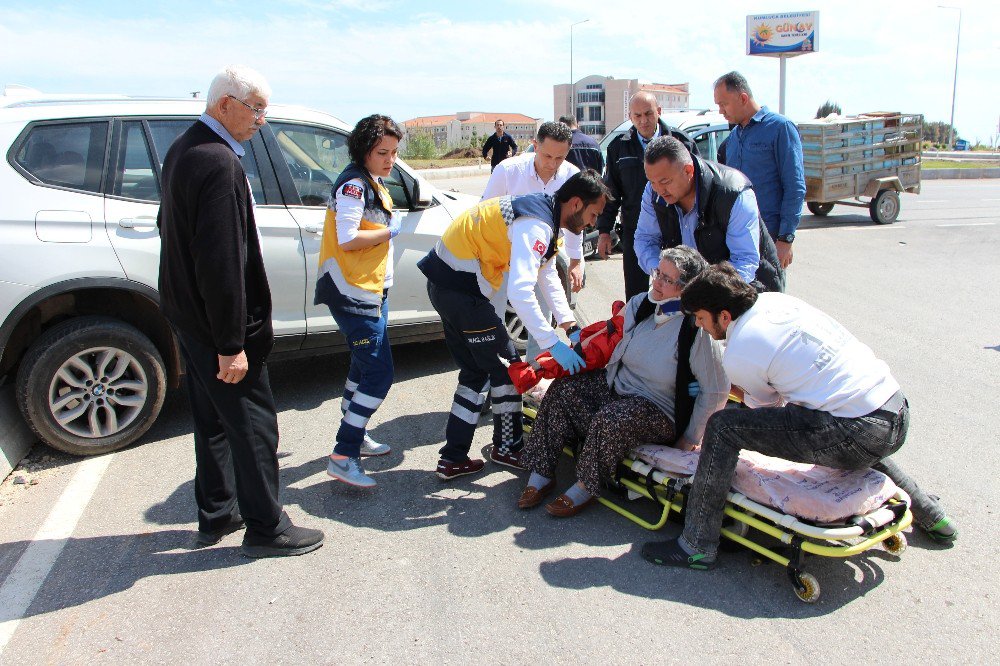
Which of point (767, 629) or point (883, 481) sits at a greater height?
point (883, 481)

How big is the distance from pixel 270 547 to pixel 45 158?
273 centimetres

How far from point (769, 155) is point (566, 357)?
2256mm

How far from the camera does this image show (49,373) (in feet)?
14.3

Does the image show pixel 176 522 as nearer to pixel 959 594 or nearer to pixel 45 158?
pixel 45 158

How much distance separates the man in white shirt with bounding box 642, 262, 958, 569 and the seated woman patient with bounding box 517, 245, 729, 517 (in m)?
0.45

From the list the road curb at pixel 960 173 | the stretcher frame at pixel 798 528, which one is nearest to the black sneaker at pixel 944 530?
the stretcher frame at pixel 798 528

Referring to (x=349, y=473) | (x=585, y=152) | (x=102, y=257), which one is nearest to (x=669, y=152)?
(x=349, y=473)

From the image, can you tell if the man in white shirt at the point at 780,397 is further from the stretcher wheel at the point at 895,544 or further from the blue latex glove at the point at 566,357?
the blue latex glove at the point at 566,357

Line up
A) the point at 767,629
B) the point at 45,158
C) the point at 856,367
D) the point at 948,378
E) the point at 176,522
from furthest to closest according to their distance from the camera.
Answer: the point at 948,378, the point at 45,158, the point at 176,522, the point at 856,367, the point at 767,629

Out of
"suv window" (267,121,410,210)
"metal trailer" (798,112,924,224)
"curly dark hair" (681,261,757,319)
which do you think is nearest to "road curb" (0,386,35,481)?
"suv window" (267,121,410,210)

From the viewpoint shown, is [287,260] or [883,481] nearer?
[883,481]

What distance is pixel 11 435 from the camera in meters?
4.55

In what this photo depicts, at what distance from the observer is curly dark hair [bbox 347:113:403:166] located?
4.10 m

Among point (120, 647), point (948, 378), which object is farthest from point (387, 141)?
point (948, 378)
